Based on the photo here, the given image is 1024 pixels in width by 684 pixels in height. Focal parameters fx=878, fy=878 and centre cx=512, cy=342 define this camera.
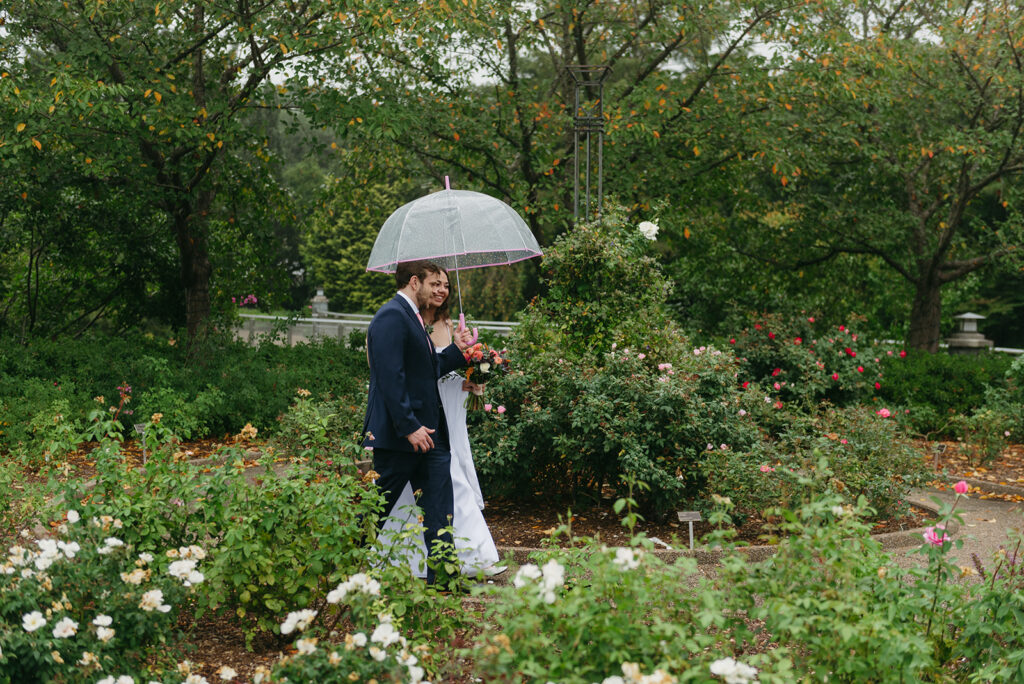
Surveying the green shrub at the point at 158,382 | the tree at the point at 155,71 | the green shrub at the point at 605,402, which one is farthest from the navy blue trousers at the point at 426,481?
the tree at the point at 155,71

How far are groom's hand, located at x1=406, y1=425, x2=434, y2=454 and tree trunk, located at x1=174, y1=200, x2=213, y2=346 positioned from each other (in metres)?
7.61

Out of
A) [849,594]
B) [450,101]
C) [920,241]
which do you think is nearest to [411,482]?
[849,594]

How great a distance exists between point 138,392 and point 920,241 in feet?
35.3

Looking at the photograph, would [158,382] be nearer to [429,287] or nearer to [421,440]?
[429,287]

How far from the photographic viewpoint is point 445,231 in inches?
186

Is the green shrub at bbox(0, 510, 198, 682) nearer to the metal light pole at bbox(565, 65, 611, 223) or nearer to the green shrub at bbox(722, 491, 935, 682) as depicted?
the green shrub at bbox(722, 491, 935, 682)

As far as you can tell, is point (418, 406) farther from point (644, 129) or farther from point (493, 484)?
point (644, 129)

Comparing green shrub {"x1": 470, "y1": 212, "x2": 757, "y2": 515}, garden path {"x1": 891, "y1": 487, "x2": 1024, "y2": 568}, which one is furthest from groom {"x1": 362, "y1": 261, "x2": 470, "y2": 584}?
garden path {"x1": 891, "y1": 487, "x2": 1024, "y2": 568}

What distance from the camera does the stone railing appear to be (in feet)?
39.6

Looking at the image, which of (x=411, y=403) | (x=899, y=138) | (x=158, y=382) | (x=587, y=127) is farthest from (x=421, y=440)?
(x=899, y=138)

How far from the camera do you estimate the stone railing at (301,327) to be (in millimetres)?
12078

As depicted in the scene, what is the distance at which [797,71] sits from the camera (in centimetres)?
1054

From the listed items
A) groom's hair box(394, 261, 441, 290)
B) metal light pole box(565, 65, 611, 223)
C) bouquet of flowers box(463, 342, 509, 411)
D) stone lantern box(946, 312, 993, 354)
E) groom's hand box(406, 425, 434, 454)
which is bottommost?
stone lantern box(946, 312, 993, 354)

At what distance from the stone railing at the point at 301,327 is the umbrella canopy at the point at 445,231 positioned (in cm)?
657
